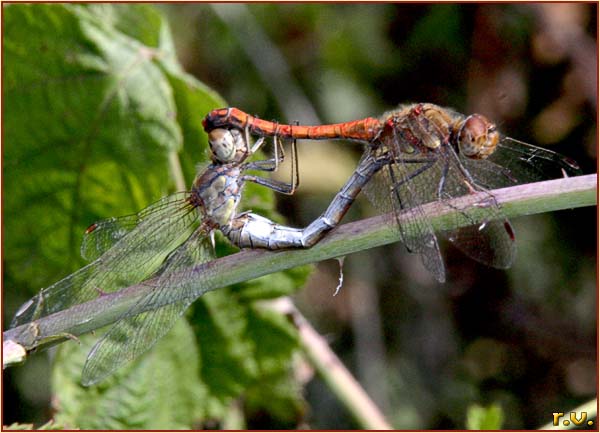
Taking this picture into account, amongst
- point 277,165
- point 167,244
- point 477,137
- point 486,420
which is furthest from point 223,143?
point 486,420

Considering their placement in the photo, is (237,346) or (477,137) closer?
(477,137)

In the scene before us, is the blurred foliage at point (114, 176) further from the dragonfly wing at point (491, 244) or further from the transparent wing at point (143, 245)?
the dragonfly wing at point (491, 244)

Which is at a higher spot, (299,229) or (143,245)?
(143,245)

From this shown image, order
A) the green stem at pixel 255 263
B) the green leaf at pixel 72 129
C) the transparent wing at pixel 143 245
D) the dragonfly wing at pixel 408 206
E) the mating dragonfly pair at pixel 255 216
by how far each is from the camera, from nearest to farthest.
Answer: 1. the green stem at pixel 255 263
2. the dragonfly wing at pixel 408 206
3. the mating dragonfly pair at pixel 255 216
4. the transparent wing at pixel 143 245
5. the green leaf at pixel 72 129

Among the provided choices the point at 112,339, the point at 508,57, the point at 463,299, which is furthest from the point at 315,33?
the point at 112,339

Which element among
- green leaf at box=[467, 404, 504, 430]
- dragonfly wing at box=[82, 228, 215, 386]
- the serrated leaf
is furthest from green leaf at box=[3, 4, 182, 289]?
green leaf at box=[467, 404, 504, 430]

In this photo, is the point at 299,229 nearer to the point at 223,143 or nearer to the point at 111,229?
the point at 223,143

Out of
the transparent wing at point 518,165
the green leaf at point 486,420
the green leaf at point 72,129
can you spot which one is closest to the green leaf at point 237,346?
the green leaf at point 72,129

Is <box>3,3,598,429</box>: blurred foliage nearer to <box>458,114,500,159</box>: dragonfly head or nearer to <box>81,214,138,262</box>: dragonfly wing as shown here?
<box>81,214,138,262</box>: dragonfly wing
